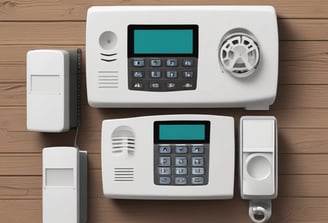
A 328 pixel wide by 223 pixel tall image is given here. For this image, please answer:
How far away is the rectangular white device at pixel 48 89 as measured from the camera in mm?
832

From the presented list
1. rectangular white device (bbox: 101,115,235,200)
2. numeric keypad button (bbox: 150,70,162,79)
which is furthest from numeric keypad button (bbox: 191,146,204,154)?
numeric keypad button (bbox: 150,70,162,79)

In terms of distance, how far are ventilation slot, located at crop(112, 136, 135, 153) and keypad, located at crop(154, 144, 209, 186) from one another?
34 mm

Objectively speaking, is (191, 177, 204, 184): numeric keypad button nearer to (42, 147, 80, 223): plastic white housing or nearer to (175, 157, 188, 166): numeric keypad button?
(175, 157, 188, 166): numeric keypad button

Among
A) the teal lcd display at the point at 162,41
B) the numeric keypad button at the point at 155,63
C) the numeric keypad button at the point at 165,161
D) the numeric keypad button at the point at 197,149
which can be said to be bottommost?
the numeric keypad button at the point at 165,161

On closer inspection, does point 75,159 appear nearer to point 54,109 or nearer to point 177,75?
point 54,109

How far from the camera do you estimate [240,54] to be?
0.82 metres

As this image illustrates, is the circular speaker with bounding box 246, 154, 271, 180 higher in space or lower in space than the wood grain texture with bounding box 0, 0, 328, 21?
lower

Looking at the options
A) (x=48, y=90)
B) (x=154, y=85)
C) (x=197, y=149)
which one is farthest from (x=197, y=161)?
(x=48, y=90)

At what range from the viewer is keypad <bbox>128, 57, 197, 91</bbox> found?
84cm

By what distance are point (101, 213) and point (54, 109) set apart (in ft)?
0.55

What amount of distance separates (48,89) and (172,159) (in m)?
0.20

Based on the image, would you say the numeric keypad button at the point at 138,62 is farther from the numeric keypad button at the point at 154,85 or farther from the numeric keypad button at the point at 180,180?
the numeric keypad button at the point at 180,180

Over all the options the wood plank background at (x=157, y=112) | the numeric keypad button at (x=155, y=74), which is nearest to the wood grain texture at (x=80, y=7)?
the wood plank background at (x=157, y=112)

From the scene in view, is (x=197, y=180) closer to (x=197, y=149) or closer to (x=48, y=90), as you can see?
(x=197, y=149)
